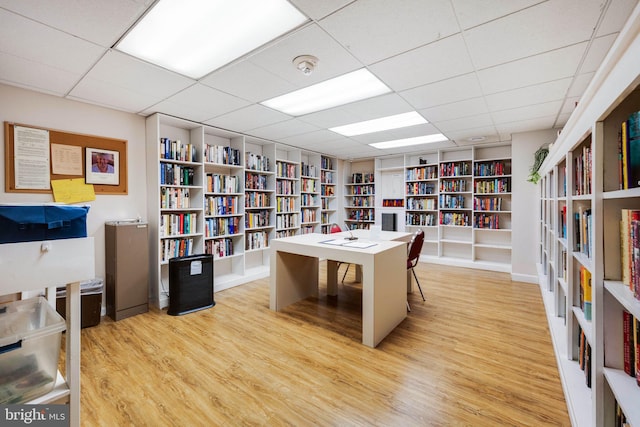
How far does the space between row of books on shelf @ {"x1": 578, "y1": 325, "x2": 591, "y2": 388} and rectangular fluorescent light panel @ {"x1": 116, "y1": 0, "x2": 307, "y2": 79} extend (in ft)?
8.60

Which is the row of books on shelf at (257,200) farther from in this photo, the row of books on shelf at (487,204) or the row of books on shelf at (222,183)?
the row of books on shelf at (487,204)

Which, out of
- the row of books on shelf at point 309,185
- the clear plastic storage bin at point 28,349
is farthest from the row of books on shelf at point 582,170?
the row of books on shelf at point 309,185

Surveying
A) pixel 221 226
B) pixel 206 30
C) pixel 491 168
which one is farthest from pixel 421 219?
pixel 206 30

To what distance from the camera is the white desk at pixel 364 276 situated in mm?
2441

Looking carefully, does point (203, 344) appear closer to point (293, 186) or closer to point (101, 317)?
point (101, 317)

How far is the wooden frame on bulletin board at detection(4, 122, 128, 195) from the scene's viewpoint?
259 cm

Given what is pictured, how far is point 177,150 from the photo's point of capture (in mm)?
3619

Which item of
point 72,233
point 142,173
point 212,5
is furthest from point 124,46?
point 142,173

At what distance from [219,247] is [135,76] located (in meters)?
2.44

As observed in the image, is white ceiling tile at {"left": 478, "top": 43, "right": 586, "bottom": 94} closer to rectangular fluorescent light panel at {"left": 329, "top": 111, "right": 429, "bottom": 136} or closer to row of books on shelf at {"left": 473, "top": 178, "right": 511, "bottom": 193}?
rectangular fluorescent light panel at {"left": 329, "top": 111, "right": 429, "bottom": 136}

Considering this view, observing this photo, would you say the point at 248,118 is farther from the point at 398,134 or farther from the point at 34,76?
the point at 398,134

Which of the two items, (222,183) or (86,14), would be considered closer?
(86,14)

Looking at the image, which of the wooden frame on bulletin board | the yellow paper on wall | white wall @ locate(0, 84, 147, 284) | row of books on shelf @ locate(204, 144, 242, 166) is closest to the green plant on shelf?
row of books on shelf @ locate(204, 144, 242, 166)

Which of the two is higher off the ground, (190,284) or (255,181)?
(255,181)
